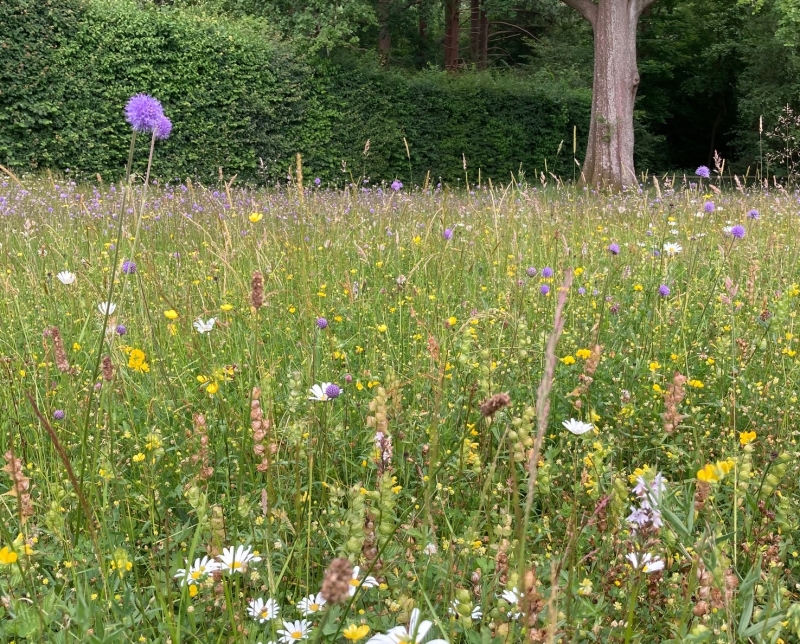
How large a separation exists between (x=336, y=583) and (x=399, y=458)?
3.91 ft

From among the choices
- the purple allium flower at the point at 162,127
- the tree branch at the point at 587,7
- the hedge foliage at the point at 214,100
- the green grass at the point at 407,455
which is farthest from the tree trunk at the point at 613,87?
the purple allium flower at the point at 162,127

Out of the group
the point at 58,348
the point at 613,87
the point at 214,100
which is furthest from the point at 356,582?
the point at 613,87

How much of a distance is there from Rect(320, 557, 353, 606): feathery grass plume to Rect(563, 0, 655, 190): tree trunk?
11305mm

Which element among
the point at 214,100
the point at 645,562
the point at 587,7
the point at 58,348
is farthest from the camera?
the point at 587,7

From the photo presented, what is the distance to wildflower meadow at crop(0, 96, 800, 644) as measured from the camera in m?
1.02

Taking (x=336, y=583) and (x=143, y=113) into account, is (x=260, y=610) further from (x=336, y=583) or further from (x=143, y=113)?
(x=143, y=113)

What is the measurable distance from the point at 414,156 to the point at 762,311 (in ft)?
38.4

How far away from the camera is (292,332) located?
2.46 metres

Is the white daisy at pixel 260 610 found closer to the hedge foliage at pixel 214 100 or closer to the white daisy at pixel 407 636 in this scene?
the white daisy at pixel 407 636

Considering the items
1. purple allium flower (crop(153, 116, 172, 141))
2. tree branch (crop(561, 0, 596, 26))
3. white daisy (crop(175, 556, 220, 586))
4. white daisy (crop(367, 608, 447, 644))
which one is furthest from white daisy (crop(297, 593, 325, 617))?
tree branch (crop(561, 0, 596, 26))

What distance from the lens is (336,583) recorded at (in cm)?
52

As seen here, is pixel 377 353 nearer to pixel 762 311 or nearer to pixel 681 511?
pixel 681 511

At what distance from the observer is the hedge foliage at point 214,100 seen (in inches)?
346

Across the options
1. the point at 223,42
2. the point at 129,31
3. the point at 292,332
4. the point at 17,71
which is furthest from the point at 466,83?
the point at 292,332
